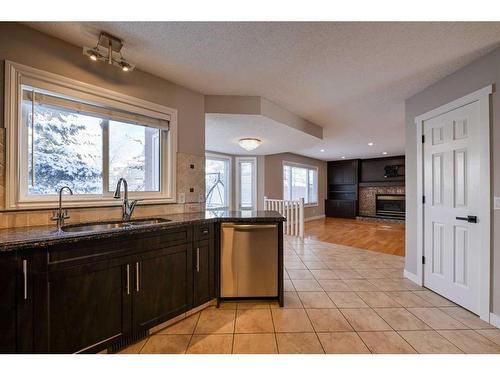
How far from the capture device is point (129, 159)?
240 centimetres

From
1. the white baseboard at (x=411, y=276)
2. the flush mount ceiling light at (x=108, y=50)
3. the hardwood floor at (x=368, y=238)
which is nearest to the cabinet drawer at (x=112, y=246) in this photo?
the flush mount ceiling light at (x=108, y=50)

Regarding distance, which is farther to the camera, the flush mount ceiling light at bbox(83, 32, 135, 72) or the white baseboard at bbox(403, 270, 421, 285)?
the white baseboard at bbox(403, 270, 421, 285)

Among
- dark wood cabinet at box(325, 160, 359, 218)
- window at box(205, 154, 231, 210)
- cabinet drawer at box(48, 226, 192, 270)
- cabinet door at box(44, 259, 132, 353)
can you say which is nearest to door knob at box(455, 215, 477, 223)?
cabinet drawer at box(48, 226, 192, 270)

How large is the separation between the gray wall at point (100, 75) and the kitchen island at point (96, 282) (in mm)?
1122

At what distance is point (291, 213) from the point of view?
218 inches

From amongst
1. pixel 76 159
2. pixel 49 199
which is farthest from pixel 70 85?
pixel 49 199

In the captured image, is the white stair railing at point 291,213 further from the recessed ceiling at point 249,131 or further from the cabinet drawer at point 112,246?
the cabinet drawer at point 112,246

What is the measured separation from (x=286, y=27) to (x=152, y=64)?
1.37m

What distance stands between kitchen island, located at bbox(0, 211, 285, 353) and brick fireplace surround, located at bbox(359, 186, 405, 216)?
325 inches

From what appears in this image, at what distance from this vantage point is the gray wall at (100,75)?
5.31ft

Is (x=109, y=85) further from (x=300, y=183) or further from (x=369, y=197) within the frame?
(x=369, y=197)

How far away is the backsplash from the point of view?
1.57m

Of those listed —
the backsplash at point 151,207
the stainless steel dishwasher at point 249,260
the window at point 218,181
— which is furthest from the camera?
the window at point 218,181

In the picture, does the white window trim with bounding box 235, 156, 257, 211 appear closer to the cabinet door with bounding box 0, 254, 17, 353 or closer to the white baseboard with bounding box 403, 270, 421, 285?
the white baseboard with bounding box 403, 270, 421, 285
